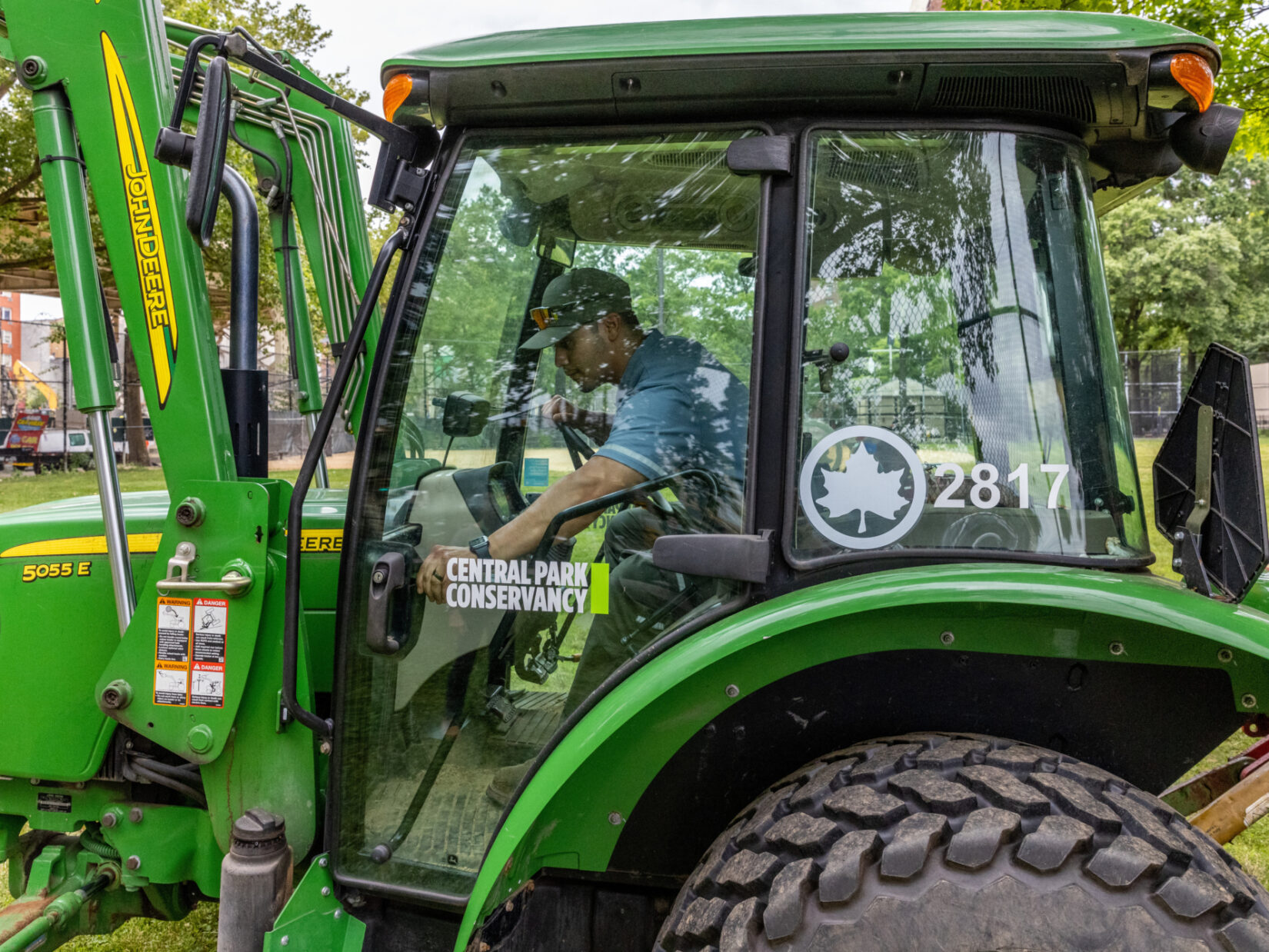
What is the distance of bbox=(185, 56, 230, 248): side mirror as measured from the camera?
1.72 meters

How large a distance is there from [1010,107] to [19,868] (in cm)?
310

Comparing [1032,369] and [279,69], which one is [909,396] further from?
[279,69]

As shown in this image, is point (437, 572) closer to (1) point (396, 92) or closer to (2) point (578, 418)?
(2) point (578, 418)

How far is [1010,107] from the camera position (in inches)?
68.4

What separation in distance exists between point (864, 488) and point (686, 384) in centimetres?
42

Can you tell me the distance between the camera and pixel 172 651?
2.13 metres

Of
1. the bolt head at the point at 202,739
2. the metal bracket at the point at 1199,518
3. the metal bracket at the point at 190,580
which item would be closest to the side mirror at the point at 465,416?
the metal bracket at the point at 190,580

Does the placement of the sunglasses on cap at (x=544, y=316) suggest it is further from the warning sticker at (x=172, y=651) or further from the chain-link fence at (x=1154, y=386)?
the chain-link fence at (x=1154, y=386)

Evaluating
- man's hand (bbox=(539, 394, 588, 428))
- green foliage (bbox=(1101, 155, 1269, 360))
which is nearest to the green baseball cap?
man's hand (bbox=(539, 394, 588, 428))

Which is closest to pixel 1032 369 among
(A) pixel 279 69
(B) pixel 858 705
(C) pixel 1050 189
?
(C) pixel 1050 189

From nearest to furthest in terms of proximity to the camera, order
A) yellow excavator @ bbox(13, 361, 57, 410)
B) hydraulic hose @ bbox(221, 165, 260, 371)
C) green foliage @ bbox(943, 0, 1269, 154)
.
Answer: hydraulic hose @ bbox(221, 165, 260, 371) → green foliage @ bbox(943, 0, 1269, 154) → yellow excavator @ bbox(13, 361, 57, 410)

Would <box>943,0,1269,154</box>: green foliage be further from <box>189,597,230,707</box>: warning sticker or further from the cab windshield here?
<box>189,597,230,707</box>: warning sticker

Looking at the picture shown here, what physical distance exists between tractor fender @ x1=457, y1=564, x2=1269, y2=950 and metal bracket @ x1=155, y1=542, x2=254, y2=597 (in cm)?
83

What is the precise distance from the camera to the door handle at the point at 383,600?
197cm
